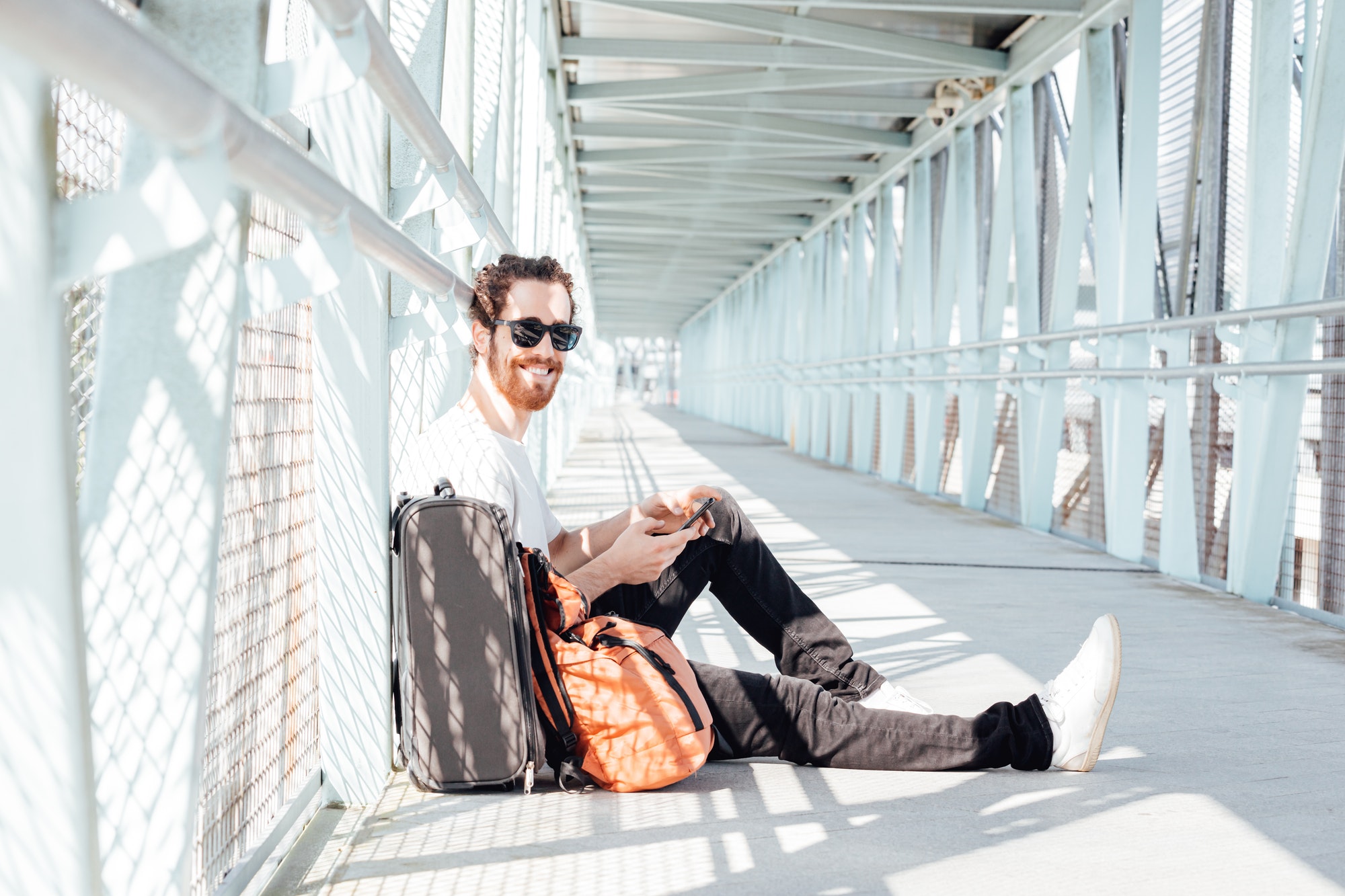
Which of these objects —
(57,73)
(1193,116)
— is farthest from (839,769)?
(1193,116)

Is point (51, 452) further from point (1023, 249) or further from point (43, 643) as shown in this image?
point (1023, 249)

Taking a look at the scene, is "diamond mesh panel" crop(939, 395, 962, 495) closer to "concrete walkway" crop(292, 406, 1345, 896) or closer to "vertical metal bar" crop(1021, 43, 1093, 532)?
"vertical metal bar" crop(1021, 43, 1093, 532)

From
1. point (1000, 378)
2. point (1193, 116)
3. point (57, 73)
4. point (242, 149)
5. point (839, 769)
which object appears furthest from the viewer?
point (1000, 378)

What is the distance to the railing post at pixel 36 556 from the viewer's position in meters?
0.80

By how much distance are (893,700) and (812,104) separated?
8.19 meters

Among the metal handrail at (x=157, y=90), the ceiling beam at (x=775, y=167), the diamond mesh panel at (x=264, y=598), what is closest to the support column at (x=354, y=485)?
the diamond mesh panel at (x=264, y=598)

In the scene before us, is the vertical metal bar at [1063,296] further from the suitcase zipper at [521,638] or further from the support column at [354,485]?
the suitcase zipper at [521,638]

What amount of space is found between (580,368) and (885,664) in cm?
835

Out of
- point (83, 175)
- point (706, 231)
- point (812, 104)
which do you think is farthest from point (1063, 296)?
point (706, 231)

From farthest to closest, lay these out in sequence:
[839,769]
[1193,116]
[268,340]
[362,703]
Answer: [1193,116]
[839,769]
[362,703]
[268,340]

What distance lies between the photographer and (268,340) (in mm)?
1867

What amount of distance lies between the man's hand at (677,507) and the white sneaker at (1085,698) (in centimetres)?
79

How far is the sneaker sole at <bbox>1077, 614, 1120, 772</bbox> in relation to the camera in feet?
7.57

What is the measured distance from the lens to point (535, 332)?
2.41 metres
